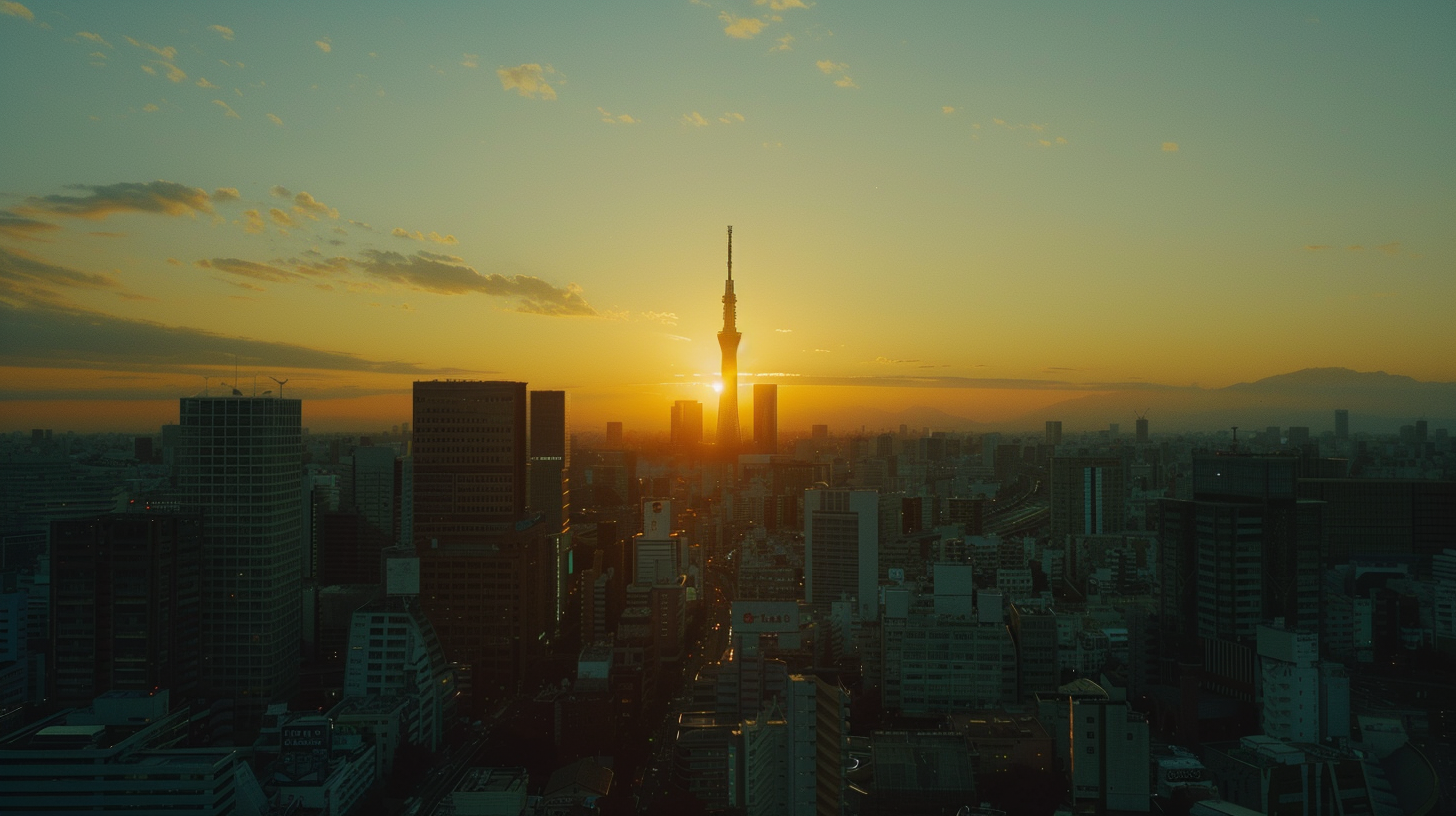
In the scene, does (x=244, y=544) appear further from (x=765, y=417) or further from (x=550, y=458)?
(x=765, y=417)

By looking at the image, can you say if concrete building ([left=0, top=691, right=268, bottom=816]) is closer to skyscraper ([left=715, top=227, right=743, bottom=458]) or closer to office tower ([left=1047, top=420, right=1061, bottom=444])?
skyscraper ([left=715, top=227, right=743, bottom=458])

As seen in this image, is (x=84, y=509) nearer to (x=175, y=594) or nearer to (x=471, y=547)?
(x=175, y=594)

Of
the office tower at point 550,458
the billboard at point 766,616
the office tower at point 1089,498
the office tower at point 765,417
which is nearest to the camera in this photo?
the billboard at point 766,616

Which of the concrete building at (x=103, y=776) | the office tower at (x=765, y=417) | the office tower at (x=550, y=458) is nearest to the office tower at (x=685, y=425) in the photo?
the office tower at (x=765, y=417)

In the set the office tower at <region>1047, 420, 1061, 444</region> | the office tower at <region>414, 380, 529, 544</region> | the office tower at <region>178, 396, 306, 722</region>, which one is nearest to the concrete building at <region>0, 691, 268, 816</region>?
the office tower at <region>178, 396, 306, 722</region>

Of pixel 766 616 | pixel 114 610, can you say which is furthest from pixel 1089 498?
pixel 114 610

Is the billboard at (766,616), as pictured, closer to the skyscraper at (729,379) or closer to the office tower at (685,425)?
the skyscraper at (729,379)

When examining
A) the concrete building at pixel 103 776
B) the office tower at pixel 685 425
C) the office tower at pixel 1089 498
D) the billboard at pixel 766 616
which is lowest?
the concrete building at pixel 103 776
